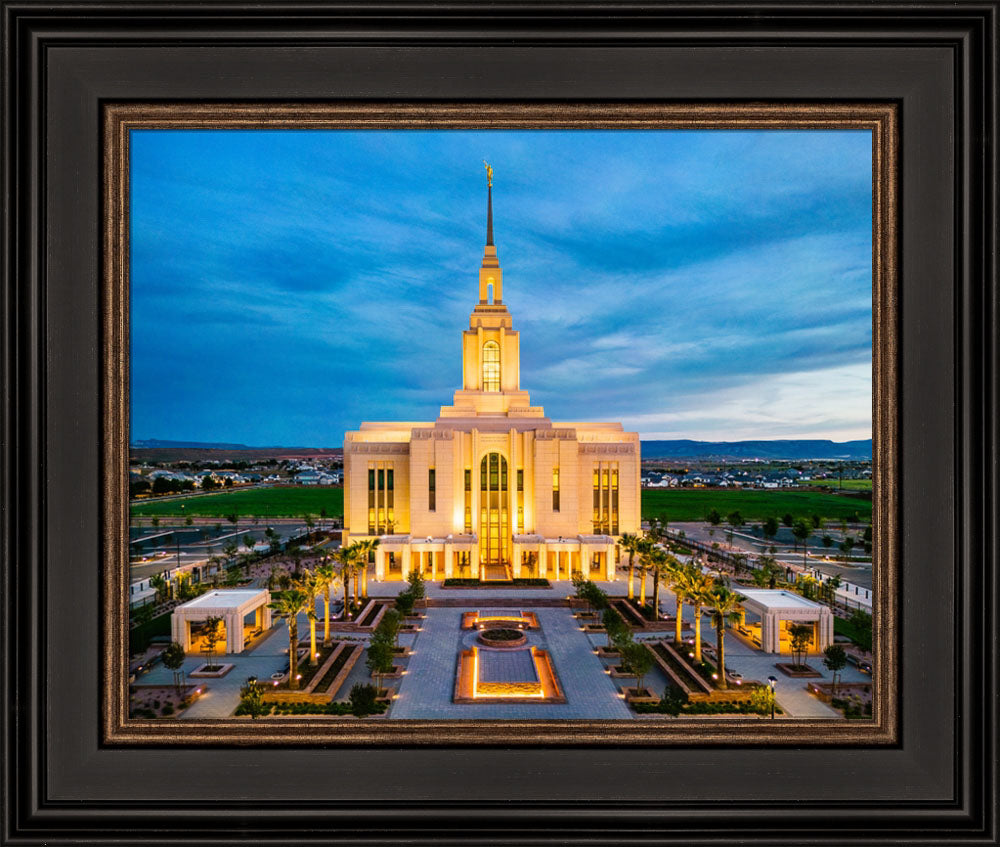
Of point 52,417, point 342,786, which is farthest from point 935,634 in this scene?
point 52,417

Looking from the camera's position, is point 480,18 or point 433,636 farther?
point 433,636

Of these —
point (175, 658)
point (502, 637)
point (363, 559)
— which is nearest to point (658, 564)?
point (502, 637)

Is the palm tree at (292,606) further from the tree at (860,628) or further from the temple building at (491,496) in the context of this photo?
the tree at (860,628)

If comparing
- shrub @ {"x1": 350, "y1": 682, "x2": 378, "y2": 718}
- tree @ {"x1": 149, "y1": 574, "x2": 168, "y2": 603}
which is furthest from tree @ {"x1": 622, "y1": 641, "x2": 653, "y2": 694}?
tree @ {"x1": 149, "y1": 574, "x2": 168, "y2": 603}

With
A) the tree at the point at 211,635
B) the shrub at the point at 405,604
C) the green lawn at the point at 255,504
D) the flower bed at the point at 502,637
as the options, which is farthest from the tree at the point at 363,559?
the green lawn at the point at 255,504

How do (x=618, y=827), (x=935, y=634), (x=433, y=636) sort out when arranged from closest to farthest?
(x=618, y=827) < (x=935, y=634) < (x=433, y=636)

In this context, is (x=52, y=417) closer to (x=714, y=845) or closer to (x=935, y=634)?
(x=714, y=845)
